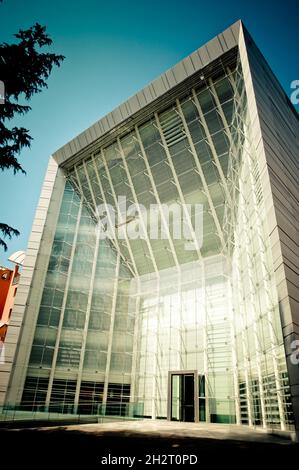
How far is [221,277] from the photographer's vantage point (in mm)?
19578

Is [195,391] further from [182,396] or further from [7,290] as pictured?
[7,290]

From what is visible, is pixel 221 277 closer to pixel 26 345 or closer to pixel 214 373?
pixel 214 373

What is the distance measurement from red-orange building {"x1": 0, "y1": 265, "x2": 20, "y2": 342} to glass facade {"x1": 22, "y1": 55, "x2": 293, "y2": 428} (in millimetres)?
14855

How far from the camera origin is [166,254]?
21547mm

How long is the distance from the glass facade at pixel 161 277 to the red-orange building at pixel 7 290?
14.9m

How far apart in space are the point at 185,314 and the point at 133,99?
14910 mm

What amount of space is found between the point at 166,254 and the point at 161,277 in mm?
2062

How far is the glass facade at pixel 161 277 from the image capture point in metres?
15.4

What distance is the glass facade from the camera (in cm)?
1536
